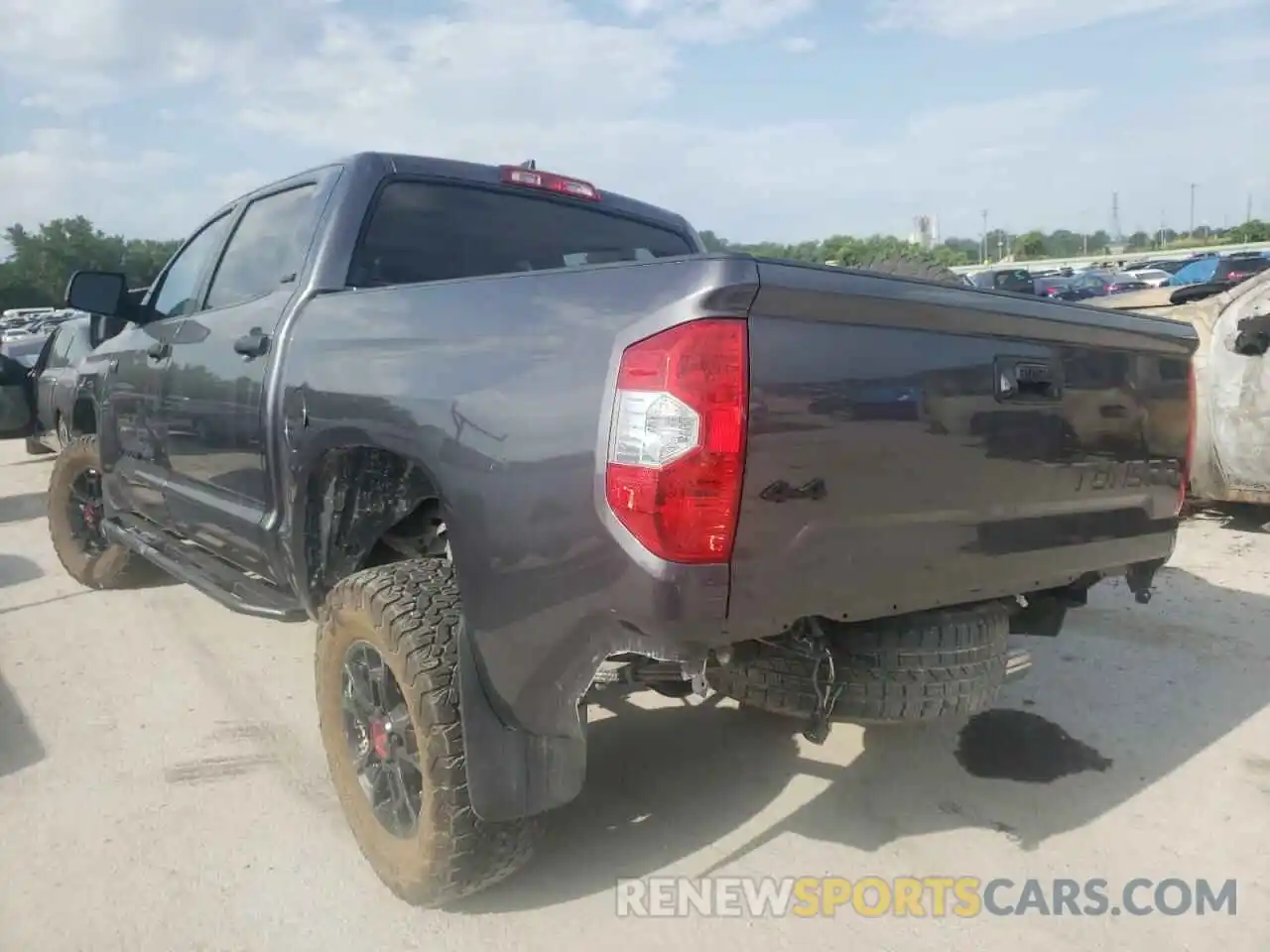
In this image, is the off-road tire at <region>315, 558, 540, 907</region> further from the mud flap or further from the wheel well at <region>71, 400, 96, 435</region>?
the wheel well at <region>71, 400, 96, 435</region>

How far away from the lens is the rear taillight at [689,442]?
76.3 inches

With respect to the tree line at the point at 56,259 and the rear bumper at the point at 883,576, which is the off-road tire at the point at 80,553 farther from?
the tree line at the point at 56,259

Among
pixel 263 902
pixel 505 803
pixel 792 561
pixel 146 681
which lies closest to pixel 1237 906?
pixel 792 561

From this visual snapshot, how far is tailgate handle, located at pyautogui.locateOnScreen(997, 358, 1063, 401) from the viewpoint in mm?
2455

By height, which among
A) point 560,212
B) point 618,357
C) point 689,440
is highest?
point 560,212

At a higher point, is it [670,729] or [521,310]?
[521,310]

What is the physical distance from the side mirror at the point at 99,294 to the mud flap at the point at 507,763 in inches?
121

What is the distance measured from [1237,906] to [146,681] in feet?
13.4

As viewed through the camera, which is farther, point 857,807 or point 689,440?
point 857,807

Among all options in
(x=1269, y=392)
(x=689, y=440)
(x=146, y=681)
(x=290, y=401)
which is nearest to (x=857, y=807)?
(x=689, y=440)

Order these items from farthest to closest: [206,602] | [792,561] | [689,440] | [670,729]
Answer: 1. [206,602]
2. [670,729]
3. [792,561]
4. [689,440]

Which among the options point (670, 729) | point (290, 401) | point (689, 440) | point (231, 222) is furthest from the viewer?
point (231, 222)

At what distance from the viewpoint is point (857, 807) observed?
316 centimetres

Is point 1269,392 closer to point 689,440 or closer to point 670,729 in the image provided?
point 670,729
